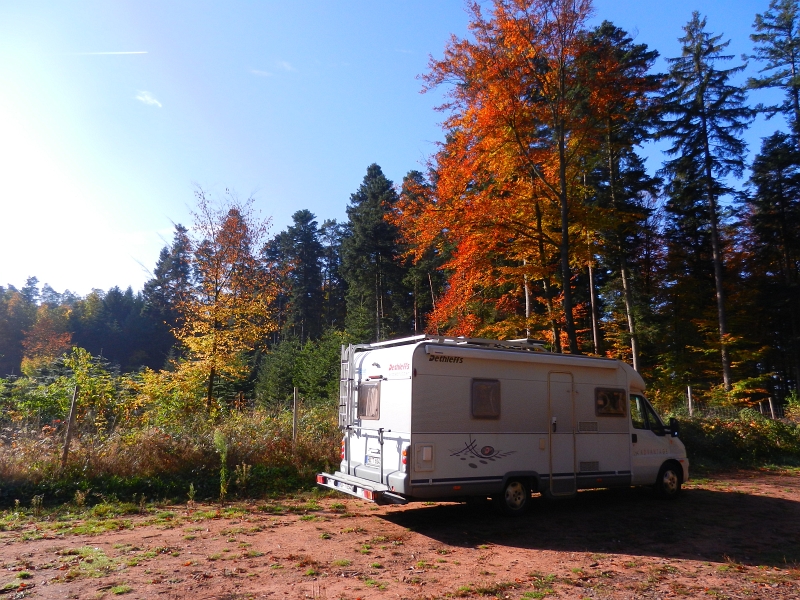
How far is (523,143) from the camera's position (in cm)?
1616

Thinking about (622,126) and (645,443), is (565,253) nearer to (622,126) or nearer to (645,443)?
(645,443)

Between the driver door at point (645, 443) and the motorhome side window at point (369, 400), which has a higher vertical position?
the motorhome side window at point (369, 400)

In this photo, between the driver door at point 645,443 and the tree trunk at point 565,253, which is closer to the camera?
the driver door at point 645,443

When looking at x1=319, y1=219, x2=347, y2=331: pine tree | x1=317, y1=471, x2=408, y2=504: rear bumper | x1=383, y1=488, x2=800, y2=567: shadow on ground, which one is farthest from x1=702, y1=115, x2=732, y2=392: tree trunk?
x1=319, y1=219, x2=347, y2=331: pine tree

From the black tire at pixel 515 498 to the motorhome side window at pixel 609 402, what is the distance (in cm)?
198

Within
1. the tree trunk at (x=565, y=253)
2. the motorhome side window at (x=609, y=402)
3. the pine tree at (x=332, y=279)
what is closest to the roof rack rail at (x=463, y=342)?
the motorhome side window at (x=609, y=402)

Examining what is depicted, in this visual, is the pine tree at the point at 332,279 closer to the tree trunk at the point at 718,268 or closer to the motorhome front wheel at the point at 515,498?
the tree trunk at the point at 718,268

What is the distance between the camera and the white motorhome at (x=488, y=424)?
818 cm

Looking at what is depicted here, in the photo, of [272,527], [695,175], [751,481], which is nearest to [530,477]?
[272,527]

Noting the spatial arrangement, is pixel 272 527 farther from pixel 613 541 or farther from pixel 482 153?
pixel 482 153

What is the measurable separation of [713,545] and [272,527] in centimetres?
601

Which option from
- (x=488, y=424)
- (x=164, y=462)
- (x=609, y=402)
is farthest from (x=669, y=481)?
(x=164, y=462)

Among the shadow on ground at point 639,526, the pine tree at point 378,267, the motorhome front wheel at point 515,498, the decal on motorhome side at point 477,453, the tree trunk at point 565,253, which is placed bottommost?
the shadow on ground at point 639,526

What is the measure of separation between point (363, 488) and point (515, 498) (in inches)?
96.1
